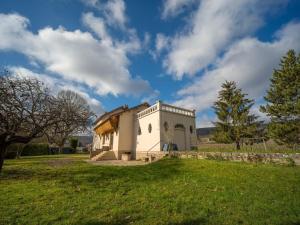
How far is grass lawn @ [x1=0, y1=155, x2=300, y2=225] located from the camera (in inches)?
156

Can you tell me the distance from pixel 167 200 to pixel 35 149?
39.4m

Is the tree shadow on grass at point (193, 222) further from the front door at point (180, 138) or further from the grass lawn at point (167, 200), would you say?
the front door at point (180, 138)

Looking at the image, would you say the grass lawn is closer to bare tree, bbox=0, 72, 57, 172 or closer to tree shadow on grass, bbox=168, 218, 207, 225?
tree shadow on grass, bbox=168, 218, 207, 225

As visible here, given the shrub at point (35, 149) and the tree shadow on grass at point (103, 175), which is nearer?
the tree shadow on grass at point (103, 175)

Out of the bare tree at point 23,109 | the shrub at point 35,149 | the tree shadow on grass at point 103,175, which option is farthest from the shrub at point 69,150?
the bare tree at point 23,109

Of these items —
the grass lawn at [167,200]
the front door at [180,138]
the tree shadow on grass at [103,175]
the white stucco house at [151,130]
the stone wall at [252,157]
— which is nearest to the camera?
the grass lawn at [167,200]

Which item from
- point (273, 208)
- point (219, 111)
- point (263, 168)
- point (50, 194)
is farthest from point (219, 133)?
point (50, 194)

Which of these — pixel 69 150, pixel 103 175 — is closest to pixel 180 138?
pixel 103 175

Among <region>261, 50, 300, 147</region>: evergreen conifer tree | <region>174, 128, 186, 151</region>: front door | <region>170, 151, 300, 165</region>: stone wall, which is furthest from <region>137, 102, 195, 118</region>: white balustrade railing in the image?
<region>261, 50, 300, 147</region>: evergreen conifer tree

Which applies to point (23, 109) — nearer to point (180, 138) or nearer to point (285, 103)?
point (180, 138)

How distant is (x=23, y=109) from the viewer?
829 cm

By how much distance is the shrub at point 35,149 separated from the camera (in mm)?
33906

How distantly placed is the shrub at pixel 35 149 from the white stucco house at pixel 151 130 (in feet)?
62.5

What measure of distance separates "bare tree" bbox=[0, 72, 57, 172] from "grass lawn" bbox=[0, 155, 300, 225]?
8.90 ft
